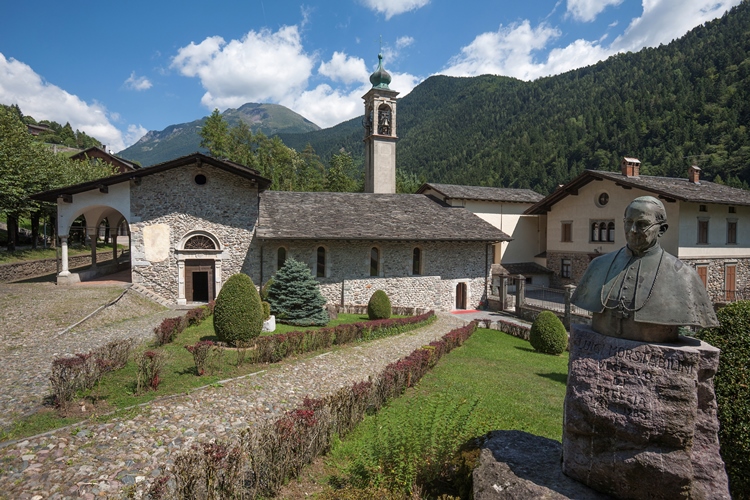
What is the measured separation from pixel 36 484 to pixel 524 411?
8.50 meters

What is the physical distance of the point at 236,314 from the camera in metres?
12.1

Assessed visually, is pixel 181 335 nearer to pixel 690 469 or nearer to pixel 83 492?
pixel 83 492

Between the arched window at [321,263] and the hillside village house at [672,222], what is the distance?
17441 millimetres

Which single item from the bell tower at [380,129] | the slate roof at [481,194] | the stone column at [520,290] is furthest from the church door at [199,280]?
the slate roof at [481,194]

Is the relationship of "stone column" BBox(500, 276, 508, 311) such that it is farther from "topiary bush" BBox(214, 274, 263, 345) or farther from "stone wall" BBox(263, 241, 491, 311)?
"topiary bush" BBox(214, 274, 263, 345)

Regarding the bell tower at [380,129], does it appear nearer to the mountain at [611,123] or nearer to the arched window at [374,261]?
the arched window at [374,261]

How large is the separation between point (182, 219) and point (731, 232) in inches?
1249

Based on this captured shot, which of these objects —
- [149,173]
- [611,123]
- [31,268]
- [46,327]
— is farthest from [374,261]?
[611,123]

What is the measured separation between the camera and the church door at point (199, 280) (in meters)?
20.3

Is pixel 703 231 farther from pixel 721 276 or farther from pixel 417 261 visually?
pixel 417 261

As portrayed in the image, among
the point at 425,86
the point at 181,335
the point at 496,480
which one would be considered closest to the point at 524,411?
the point at 496,480

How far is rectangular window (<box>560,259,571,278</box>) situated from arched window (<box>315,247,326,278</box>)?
59.7ft

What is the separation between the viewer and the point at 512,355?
598 inches

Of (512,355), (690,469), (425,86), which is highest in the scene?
(425,86)
